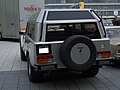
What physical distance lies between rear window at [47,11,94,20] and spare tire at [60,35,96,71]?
81cm

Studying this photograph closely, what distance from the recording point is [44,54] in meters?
6.67

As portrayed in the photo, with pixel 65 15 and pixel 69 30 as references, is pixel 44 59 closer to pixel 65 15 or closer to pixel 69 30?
pixel 69 30

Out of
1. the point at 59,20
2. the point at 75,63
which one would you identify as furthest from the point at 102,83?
the point at 59,20

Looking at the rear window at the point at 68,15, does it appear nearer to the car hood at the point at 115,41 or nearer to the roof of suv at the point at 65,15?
the roof of suv at the point at 65,15

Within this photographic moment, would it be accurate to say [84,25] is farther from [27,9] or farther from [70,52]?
[27,9]

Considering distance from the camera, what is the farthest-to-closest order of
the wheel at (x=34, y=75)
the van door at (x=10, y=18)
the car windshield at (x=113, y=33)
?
the van door at (x=10, y=18), the car windshield at (x=113, y=33), the wheel at (x=34, y=75)

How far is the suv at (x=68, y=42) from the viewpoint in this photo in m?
6.60

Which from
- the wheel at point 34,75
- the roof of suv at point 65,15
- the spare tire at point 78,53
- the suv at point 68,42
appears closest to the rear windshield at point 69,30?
the suv at point 68,42

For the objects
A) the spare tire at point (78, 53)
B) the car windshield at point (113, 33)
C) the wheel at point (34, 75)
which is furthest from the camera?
the car windshield at point (113, 33)

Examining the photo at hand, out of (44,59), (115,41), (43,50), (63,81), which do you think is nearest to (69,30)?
(43,50)

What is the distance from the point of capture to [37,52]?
21.8 ft

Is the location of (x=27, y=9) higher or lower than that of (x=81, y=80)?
higher

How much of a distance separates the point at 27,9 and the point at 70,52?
43.4ft

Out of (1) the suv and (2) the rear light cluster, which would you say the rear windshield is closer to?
(1) the suv
